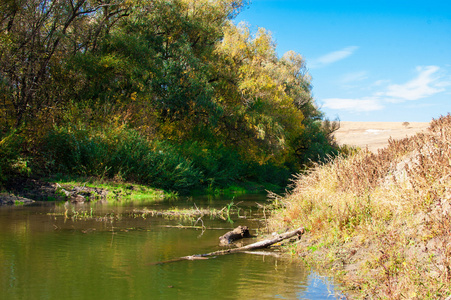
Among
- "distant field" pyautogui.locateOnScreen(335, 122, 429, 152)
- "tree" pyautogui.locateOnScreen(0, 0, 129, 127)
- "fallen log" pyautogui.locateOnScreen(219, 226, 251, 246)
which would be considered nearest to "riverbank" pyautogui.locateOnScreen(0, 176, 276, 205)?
"tree" pyautogui.locateOnScreen(0, 0, 129, 127)

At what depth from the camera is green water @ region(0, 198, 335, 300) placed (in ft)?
19.4

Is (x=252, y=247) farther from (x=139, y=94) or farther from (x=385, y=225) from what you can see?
(x=139, y=94)

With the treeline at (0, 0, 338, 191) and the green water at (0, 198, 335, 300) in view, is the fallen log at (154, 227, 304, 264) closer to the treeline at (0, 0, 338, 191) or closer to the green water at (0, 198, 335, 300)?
the green water at (0, 198, 335, 300)

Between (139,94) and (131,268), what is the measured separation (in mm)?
26193

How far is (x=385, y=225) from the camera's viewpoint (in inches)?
311

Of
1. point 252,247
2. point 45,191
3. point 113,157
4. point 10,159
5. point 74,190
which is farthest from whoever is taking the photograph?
point 113,157

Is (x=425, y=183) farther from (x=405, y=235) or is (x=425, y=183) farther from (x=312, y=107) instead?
(x=312, y=107)

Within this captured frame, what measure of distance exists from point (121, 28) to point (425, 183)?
29975mm

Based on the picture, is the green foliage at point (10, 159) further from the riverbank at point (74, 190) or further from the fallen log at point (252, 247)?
the fallen log at point (252, 247)

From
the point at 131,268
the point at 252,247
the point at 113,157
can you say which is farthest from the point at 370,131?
the point at 131,268

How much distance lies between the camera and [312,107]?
60.3 metres

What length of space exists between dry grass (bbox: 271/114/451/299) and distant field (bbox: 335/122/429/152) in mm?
81919

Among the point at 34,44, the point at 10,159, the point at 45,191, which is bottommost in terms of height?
the point at 45,191

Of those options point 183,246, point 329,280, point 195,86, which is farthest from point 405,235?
point 195,86
